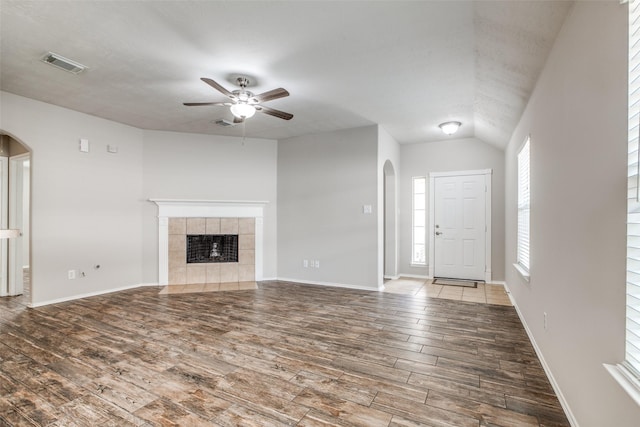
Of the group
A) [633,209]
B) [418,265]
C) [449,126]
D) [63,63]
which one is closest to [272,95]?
[63,63]

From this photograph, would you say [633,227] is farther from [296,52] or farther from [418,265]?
[418,265]

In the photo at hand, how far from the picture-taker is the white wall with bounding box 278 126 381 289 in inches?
203

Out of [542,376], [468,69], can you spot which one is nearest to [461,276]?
[542,376]

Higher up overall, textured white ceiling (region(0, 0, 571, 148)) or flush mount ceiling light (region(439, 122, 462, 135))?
textured white ceiling (region(0, 0, 571, 148))

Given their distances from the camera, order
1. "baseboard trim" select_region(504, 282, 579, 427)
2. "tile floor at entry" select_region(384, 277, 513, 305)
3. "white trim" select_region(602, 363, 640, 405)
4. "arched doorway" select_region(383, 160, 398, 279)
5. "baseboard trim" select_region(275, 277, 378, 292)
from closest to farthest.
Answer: "white trim" select_region(602, 363, 640, 405), "baseboard trim" select_region(504, 282, 579, 427), "tile floor at entry" select_region(384, 277, 513, 305), "baseboard trim" select_region(275, 277, 378, 292), "arched doorway" select_region(383, 160, 398, 279)

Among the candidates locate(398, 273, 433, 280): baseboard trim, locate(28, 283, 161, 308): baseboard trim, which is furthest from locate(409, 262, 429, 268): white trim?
locate(28, 283, 161, 308): baseboard trim

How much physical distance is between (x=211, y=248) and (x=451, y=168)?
Answer: 4.83 m

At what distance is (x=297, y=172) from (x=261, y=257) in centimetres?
179

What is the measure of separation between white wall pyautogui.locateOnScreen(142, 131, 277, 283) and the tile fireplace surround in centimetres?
15

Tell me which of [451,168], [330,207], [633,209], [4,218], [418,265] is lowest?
[418,265]

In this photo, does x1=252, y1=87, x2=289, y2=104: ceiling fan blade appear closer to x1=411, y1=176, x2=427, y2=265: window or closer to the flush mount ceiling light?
the flush mount ceiling light

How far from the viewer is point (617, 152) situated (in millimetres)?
1298

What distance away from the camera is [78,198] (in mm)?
4555

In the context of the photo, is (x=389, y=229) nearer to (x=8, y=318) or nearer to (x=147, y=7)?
(x=147, y=7)
